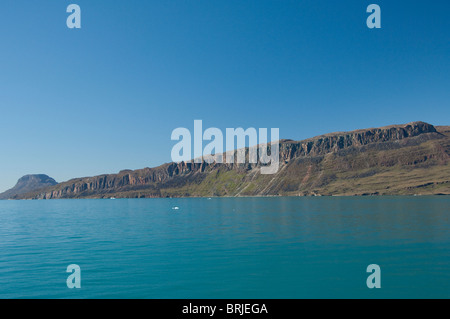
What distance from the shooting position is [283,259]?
43281 mm

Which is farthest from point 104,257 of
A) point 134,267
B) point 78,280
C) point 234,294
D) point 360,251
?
point 360,251

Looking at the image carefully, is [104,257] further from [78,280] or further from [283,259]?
[283,259]

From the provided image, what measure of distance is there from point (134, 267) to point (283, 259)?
67.7ft

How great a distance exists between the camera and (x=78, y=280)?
A: 34.3m

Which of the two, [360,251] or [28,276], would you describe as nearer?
[28,276]

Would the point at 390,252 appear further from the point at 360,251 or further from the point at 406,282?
the point at 406,282

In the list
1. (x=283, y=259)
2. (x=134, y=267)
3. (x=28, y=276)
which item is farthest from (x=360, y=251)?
(x=28, y=276)
